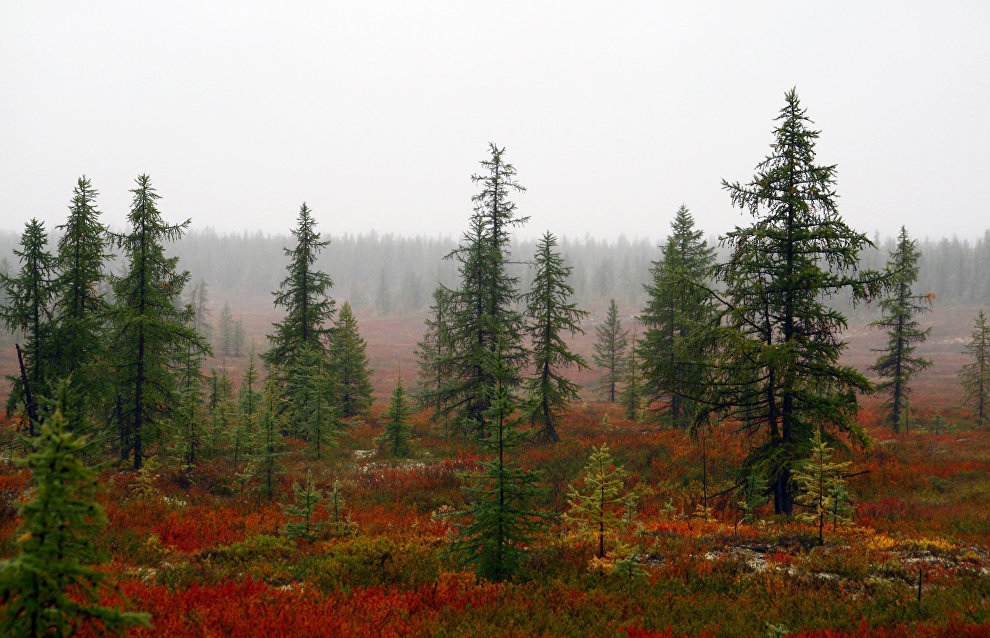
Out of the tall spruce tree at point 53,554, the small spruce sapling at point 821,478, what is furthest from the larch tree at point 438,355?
the tall spruce tree at point 53,554

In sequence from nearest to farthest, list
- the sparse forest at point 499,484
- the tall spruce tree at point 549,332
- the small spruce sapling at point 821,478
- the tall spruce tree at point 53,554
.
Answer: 1. the tall spruce tree at point 53,554
2. the sparse forest at point 499,484
3. the small spruce sapling at point 821,478
4. the tall spruce tree at point 549,332

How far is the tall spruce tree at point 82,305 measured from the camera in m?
14.1

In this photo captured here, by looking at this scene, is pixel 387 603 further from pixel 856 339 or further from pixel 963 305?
pixel 963 305

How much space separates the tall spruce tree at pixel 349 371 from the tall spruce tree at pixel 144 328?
37.8ft

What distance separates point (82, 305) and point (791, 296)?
2103 cm

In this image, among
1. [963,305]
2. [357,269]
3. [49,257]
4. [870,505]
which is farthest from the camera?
[357,269]

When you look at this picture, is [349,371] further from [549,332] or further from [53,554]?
[53,554]

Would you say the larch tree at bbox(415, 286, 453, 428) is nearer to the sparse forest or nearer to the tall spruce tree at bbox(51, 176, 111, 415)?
the sparse forest

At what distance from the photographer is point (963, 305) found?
111 m

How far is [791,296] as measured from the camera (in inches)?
426

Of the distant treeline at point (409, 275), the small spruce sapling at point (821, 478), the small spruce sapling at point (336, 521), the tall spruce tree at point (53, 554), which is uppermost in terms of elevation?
the distant treeline at point (409, 275)

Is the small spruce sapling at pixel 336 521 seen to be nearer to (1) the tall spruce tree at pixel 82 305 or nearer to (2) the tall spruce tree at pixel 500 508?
(2) the tall spruce tree at pixel 500 508

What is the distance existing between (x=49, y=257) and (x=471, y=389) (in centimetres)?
1561

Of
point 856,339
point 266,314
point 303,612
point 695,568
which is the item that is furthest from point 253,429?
→ point 266,314
